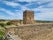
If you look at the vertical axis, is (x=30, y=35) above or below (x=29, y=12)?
below

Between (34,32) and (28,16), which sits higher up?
(28,16)

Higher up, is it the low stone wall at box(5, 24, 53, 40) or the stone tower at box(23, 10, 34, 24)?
the stone tower at box(23, 10, 34, 24)

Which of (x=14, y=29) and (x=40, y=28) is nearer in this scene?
(x=40, y=28)

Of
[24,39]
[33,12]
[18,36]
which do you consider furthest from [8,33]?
[33,12]

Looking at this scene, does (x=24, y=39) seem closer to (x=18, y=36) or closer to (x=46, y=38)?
(x=18, y=36)

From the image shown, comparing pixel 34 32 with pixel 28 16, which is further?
pixel 28 16

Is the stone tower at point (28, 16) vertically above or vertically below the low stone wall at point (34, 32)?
above

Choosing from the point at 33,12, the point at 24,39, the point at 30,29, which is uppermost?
the point at 33,12

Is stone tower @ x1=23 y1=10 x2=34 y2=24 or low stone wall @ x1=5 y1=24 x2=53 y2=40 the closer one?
low stone wall @ x1=5 y1=24 x2=53 y2=40

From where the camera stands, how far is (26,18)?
12227mm

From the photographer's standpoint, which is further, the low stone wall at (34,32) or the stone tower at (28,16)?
the stone tower at (28,16)

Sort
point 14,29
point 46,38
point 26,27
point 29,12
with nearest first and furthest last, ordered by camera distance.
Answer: point 46,38 < point 26,27 < point 14,29 < point 29,12

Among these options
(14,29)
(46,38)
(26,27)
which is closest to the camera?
(46,38)

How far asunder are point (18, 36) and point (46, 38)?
225 cm
